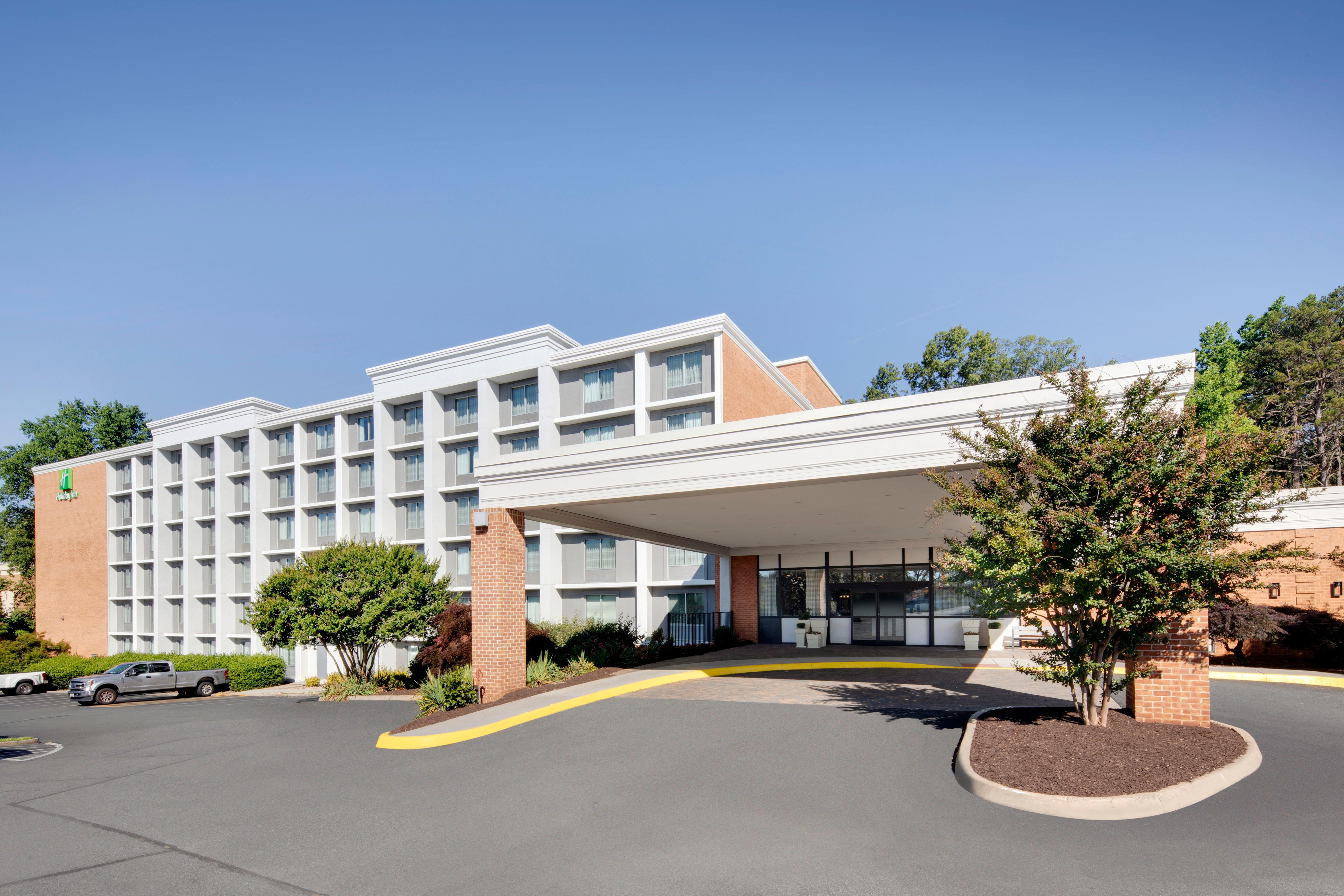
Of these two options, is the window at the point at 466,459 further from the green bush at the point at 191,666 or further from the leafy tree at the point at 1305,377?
the leafy tree at the point at 1305,377

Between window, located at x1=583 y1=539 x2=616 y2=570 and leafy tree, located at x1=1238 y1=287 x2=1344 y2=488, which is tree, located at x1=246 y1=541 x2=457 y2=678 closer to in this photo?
window, located at x1=583 y1=539 x2=616 y2=570

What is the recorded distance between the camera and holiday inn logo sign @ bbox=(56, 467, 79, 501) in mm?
60844

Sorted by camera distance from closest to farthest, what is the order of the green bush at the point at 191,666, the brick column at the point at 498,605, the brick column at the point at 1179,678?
the brick column at the point at 1179,678, the brick column at the point at 498,605, the green bush at the point at 191,666

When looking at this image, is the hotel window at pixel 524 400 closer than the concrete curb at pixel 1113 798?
No

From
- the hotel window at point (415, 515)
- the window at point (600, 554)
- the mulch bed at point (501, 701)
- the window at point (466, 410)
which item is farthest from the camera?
the hotel window at point (415, 515)

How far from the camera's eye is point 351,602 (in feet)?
80.7

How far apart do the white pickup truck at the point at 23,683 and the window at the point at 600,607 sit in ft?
97.8

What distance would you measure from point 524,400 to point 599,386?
510cm

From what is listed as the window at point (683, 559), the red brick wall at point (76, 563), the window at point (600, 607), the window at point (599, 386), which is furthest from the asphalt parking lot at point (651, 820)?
the red brick wall at point (76, 563)

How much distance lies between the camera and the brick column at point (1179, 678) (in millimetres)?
10680

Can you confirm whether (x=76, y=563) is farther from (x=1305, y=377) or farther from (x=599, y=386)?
(x=1305, y=377)

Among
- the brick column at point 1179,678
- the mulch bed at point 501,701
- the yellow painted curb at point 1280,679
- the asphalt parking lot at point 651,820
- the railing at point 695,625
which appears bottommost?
the railing at point 695,625

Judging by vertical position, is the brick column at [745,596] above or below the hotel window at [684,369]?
below

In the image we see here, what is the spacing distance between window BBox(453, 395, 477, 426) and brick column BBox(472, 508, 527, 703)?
25700mm
